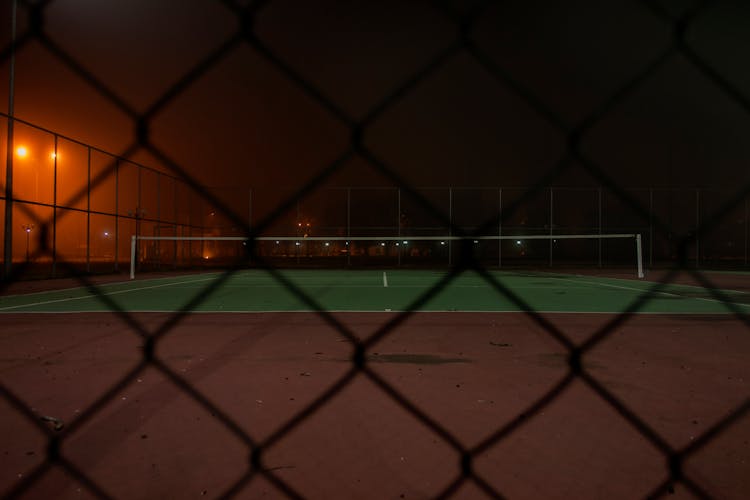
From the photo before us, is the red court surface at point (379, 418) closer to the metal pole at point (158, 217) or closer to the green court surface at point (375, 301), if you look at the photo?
the green court surface at point (375, 301)

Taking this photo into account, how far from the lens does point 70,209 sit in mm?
14820

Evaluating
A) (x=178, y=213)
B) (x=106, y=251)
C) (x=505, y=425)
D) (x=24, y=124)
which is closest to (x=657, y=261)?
(x=178, y=213)

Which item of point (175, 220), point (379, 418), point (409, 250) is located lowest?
point (379, 418)

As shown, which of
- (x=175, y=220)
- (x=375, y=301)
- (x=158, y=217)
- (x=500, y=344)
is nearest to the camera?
(x=500, y=344)

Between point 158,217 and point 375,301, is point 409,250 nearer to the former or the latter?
point 158,217

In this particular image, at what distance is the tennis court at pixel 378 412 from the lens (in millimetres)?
2082

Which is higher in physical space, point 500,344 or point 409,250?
point 409,250

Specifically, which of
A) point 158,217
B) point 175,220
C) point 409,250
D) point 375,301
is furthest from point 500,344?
point 409,250

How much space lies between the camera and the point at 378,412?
289 cm

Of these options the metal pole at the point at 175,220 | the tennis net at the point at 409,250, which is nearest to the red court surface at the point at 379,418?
the metal pole at the point at 175,220

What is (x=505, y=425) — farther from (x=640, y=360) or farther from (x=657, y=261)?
(x=657, y=261)

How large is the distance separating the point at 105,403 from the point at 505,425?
196 cm

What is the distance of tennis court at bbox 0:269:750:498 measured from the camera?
2.08 metres

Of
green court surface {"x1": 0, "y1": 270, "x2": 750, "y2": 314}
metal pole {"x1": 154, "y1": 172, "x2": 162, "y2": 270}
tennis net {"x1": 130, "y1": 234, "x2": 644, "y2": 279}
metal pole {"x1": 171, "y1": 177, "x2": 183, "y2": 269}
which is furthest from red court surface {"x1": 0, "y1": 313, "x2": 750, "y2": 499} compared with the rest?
tennis net {"x1": 130, "y1": 234, "x2": 644, "y2": 279}
